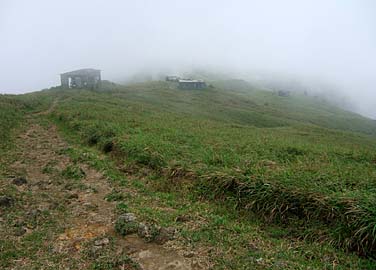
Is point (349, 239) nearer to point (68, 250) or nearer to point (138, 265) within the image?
point (138, 265)

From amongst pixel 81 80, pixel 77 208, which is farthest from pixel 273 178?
pixel 81 80

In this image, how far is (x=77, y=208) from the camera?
11688 mm

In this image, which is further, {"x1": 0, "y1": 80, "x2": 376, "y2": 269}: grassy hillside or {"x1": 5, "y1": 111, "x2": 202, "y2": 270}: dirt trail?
{"x1": 0, "y1": 80, "x2": 376, "y2": 269}: grassy hillside

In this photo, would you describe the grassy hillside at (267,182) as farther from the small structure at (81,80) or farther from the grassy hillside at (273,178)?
the small structure at (81,80)

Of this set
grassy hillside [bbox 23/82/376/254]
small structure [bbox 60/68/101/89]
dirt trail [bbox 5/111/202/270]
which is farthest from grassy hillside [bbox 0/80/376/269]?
small structure [bbox 60/68/101/89]

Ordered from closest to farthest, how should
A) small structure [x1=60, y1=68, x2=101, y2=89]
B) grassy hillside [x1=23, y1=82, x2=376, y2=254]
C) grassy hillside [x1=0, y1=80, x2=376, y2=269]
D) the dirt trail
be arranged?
the dirt trail, grassy hillside [x1=0, y1=80, x2=376, y2=269], grassy hillside [x1=23, y1=82, x2=376, y2=254], small structure [x1=60, y1=68, x2=101, y2=89]

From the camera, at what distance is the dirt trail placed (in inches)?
329

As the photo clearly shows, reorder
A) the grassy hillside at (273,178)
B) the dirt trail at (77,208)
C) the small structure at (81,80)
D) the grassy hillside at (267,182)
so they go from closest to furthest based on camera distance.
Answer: the dirt trail at (77,208)
the grassy hillside at (267,182)
the grassy hillside at (273,178)
the small structure at (81,80)

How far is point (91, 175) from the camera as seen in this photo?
1544cm

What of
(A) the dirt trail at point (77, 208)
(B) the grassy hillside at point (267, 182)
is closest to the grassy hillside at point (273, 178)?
(B) the grassy hillside at point (267, 182)

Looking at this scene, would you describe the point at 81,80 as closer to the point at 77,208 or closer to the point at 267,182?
the point at 77,208

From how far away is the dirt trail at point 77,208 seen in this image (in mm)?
8367

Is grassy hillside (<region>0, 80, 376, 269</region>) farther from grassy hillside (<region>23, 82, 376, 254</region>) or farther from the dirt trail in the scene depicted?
the dirt trail

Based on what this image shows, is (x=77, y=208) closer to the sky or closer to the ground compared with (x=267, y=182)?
closer to the ground
